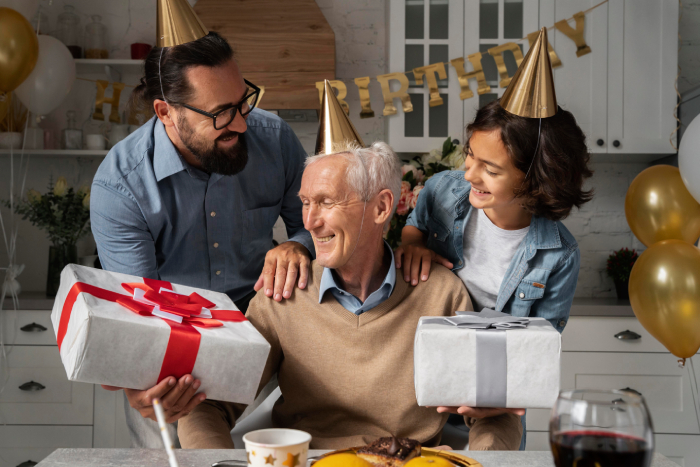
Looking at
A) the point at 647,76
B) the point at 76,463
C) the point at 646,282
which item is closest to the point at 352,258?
the point at 76,463

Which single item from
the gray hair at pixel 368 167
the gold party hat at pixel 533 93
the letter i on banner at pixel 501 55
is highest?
the letter i on banner at pixel 501 55

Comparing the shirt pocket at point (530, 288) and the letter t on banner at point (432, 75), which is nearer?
the shirt pocket at point (530, 288)

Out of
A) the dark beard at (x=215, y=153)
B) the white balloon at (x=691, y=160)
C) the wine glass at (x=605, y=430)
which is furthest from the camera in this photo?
the white balloon at (x=691, y=160)

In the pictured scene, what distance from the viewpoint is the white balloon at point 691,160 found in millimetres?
1891

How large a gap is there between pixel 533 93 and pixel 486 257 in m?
0.43

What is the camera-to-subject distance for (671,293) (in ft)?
6.48

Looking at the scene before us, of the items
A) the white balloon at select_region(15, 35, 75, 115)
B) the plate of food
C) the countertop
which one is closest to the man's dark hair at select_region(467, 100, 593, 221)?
the plate of food

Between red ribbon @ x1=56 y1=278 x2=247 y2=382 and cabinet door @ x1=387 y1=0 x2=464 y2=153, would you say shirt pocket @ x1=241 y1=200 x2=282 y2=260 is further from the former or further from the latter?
cabinet door @ x1=387 y1=0 x2=464 y2=153

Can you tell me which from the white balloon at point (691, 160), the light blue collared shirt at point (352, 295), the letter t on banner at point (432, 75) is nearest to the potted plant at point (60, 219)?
the letter t on banner at point (432, 75)

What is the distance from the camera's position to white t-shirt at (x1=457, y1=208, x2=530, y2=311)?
149 centimetres

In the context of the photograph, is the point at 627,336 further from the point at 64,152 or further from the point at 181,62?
the point at 64,152

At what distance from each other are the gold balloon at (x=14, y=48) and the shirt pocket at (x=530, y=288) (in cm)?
210

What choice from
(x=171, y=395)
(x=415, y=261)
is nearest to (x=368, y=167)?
(x=415, y=261)

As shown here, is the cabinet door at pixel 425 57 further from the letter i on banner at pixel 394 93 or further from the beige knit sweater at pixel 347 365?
the beige knit sweater at pixel 347 365
